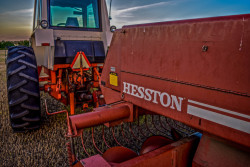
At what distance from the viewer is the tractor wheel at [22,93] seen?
280cm

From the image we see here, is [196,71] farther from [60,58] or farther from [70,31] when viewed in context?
[70,31]

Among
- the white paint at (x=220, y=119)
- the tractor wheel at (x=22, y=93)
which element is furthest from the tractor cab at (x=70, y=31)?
the white paint at (x=220, y=119)

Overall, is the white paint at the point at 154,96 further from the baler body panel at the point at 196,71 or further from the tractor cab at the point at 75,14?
the tractor cab at the point at 75,14

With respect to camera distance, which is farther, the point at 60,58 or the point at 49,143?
the point at 60,58

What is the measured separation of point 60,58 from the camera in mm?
3484

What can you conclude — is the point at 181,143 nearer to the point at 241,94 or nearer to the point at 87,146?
the point at 241,94

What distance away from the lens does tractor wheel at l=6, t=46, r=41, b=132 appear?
2.80 metres

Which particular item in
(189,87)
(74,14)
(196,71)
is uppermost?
(74,14)

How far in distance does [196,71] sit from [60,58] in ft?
8.86

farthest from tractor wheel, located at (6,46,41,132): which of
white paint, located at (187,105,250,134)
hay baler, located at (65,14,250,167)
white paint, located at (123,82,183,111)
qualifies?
white paint, located at (187,105,250,134)

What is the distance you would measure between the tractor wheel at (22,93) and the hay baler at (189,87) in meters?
1.40

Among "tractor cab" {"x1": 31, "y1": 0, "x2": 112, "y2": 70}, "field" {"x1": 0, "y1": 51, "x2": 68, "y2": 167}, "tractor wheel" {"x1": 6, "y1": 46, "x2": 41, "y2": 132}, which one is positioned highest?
"tractor cab" {"x1": 31, "y1": 0, "x2": 112, "y2": 70}

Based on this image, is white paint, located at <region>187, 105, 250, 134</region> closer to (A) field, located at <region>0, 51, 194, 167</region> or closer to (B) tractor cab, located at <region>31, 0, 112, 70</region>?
(A) field, located at <region>0, 51, 194, 167</region>

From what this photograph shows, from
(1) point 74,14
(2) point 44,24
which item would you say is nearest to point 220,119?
(2) point 44,24
